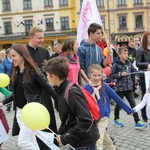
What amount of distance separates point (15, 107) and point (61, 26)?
39903mm

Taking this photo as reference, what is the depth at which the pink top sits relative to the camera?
4.21 metres

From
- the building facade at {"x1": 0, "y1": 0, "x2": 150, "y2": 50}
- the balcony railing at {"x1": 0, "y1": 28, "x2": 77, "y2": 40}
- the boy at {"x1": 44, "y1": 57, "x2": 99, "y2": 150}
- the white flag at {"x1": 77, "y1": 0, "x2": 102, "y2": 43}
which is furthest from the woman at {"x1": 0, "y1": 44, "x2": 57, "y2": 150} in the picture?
the balcony railing at {"x1": 0, "y1": 28, "x2": 77, "y2": 40}

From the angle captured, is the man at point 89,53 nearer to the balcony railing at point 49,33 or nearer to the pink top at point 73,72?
the pink top at point 73,72

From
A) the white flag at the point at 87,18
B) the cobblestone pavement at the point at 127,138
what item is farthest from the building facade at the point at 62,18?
the cobblestone pavement at the point at 127,138

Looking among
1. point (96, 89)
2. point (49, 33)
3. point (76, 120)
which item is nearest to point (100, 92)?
point (96, 89)

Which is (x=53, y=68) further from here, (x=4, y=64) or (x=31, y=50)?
(x=4, y=64)

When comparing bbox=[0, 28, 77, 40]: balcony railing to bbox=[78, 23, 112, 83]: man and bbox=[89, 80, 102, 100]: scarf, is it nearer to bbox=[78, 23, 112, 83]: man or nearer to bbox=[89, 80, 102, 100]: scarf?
bbox=[78, 23, 112, 83]: man

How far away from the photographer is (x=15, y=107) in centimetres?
364

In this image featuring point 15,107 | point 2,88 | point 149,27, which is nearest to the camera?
point 15,107

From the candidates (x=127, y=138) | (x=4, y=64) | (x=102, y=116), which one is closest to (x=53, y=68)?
(x=102, y=116)

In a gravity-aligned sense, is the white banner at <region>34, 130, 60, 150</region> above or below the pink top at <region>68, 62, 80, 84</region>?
below

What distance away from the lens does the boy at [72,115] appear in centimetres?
234

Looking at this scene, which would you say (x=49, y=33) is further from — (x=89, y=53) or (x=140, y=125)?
(x=89, y=53)

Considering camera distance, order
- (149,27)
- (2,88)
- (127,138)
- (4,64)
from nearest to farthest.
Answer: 1. (2,88)
2. (127,138)
3. (4,64)
4. (149,27)
